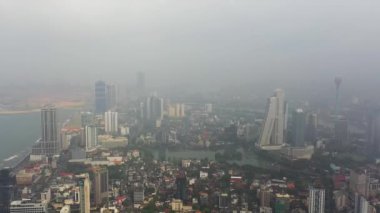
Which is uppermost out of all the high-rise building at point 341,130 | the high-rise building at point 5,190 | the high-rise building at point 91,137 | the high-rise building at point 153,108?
the high-rise building at point 153,108

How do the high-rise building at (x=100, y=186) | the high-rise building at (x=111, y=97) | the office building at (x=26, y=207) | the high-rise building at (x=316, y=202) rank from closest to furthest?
1. the office building at (x=26, y=207)
2. the high-rise building at (x=316, y=202)
3. the high-rise building at (x=100, y=186)
4. the high-rise building at (x=111, y=97)

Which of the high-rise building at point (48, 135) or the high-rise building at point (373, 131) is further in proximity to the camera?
the high-rise building at point (48, 135)

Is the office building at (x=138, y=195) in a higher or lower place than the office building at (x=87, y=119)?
lower

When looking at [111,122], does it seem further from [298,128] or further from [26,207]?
[26,207]

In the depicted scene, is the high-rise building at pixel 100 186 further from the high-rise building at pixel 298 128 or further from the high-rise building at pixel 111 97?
the high-rise building at pixel 298 128

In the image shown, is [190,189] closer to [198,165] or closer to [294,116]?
[198,165]

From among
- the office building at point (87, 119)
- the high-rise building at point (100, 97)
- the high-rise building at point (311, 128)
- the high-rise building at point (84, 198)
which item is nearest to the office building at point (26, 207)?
the high-rise building at point (84, 198)

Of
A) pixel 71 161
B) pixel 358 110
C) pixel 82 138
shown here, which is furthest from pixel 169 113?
pixel 358 110

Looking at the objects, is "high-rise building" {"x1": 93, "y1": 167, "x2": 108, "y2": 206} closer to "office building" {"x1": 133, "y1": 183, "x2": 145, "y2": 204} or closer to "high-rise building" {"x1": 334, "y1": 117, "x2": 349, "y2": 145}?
"office building" {"x1": 133, "y1": 183, "x2": 145, "y2": 204}
